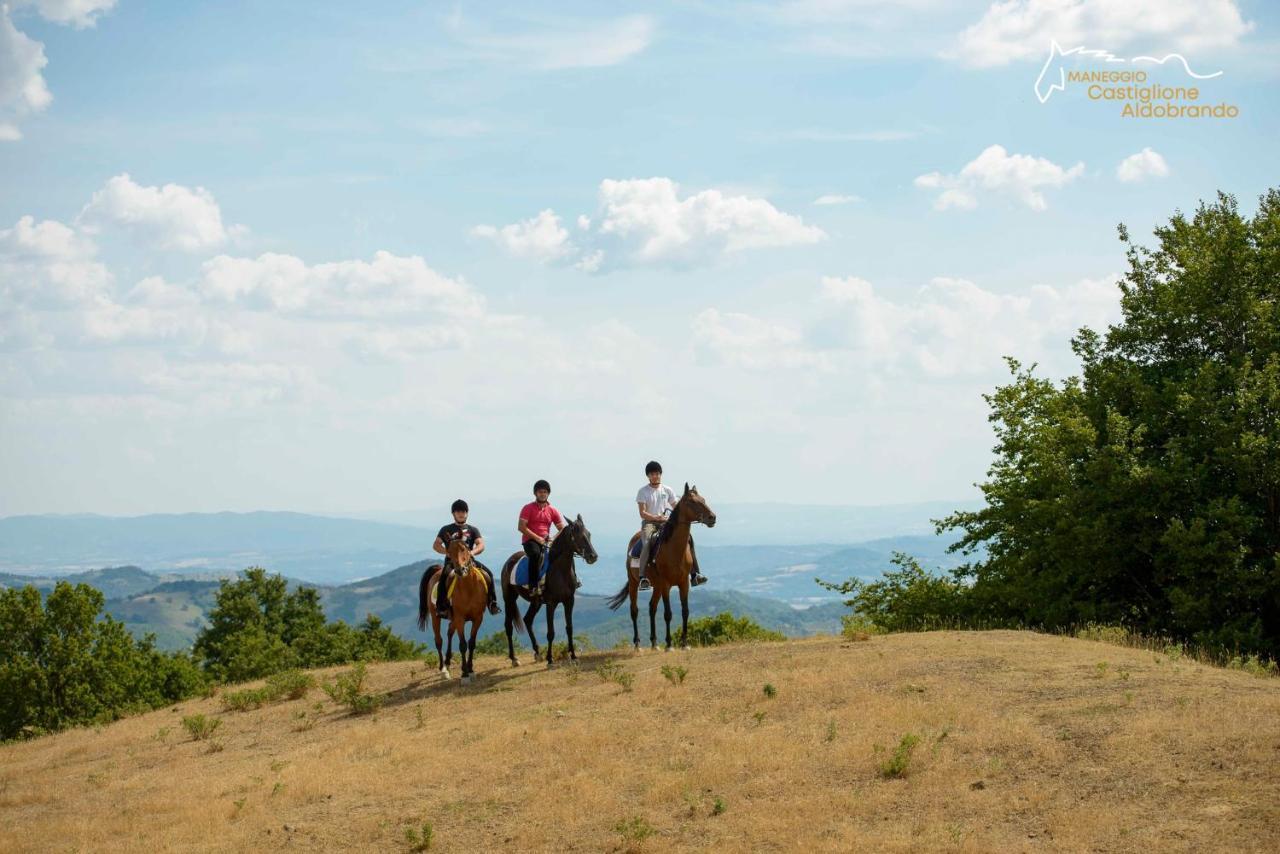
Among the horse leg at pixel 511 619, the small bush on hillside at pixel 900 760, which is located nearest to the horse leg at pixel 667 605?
the horse leg at pixel 511 619

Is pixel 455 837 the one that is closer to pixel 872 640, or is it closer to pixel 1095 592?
pixel 872 640

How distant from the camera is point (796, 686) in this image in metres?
18.5

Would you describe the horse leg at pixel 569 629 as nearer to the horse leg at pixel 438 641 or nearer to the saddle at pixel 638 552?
the saddle at pixel 638 552

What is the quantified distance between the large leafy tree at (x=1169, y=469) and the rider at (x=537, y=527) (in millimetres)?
15280

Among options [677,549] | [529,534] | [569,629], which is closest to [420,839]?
[569,629]

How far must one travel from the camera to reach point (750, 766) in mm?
14766

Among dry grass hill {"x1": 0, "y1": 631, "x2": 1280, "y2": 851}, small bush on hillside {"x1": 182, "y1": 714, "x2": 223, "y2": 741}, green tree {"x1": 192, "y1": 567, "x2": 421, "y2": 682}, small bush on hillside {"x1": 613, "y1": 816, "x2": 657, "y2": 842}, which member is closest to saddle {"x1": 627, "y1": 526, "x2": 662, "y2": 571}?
dry grass hill {"x1": 0, "y1": 631, "x2": 1280, "y2": 851}

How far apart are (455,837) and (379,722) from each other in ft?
23.2

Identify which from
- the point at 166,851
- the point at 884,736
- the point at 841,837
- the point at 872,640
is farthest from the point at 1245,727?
the point at 166,851

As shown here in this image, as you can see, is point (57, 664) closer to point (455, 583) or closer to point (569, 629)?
point (455, 583)

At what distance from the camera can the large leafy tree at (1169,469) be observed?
26.7 metres

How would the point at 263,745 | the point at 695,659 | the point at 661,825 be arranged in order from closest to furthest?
1. the point at 661,825
2. the point at 263,745
3. the point at 695,659

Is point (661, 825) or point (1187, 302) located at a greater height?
point (1187, 302)

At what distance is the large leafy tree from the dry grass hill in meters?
8.09
